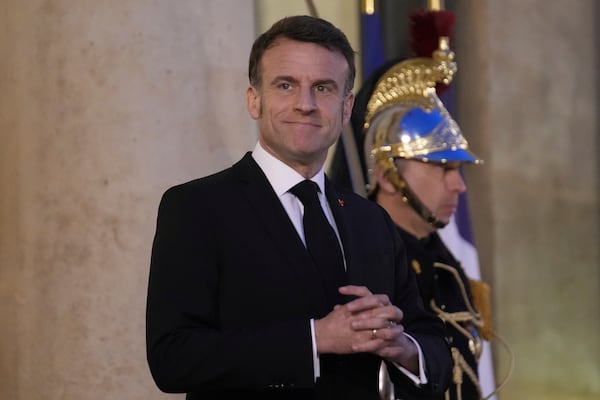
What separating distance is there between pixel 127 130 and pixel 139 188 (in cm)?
17

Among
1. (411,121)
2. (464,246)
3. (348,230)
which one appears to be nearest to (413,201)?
(411,121)

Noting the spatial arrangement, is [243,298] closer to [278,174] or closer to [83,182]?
[278,174]

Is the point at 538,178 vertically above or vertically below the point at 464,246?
above

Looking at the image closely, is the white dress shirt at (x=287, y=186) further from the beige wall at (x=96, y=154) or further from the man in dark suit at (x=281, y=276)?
the beige wall at (x=96, y=154)

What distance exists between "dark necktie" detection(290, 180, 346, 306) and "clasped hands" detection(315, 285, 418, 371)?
117 millimetres

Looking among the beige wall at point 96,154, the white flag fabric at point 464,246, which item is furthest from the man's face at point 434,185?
the white flag fabric at point 464,246

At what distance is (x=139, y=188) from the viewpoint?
9.71 feet

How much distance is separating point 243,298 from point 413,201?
154 centimetres

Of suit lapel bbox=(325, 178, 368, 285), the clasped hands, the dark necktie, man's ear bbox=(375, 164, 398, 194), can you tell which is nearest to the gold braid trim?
man's ear bbox=(375, 164, 398, 194)

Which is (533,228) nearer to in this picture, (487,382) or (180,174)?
(487,382)

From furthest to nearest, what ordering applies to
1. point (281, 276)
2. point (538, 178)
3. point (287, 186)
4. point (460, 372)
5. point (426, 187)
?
point (538, 178), point (426, 187), point (460, 372), point (287, 186), point (281, 276)

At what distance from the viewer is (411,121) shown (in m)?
3.46

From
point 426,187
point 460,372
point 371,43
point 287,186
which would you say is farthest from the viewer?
point 371,43

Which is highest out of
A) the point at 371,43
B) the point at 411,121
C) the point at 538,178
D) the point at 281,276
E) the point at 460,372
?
the point at 371,43
